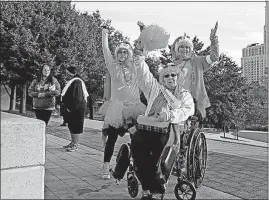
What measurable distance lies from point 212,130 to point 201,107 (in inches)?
623

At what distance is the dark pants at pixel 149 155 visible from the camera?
316 cm

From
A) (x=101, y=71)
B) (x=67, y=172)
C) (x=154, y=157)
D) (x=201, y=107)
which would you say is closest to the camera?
(x=154, y=157)

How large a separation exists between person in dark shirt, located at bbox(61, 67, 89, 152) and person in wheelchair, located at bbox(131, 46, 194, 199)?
9.39 feet

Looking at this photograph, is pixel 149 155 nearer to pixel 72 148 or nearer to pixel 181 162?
pixel 181 162

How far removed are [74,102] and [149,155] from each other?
325 centimetres

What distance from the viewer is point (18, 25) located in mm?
17359

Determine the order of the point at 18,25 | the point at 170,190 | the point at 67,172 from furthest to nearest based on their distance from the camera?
the point at 18,25, the point at 67,172, the point at 170,190

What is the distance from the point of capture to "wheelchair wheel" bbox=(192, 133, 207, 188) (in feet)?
11.8

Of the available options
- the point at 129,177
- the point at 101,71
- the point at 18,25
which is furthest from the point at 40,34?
the point at 129,177

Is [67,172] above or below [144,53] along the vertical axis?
below

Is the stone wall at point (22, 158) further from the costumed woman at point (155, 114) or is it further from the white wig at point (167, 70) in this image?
the white wig at point (167, 70)

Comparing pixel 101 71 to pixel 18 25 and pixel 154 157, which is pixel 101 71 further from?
pixel 154 157

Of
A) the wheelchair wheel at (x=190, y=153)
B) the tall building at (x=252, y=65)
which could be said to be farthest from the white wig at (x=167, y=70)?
the tall building at (x=252, y=65)

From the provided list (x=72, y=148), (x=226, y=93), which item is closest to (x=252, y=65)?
(x=226, y=93)
